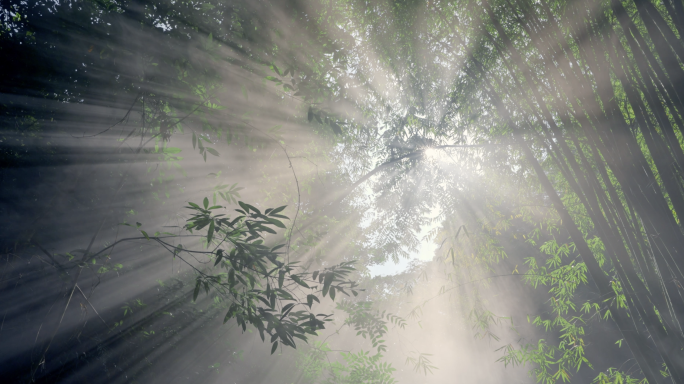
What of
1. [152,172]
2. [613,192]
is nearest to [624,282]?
A: [613,192]

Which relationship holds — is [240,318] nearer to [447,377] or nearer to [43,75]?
[43,75]

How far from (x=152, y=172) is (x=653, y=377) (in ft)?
8.84

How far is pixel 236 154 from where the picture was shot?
2.30 m

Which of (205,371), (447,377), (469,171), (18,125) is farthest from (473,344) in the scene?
(18,125)

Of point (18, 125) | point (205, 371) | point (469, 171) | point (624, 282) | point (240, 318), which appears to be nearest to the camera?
point (240, 318)

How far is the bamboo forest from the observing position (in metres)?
0.99

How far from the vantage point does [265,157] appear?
2.24 meters

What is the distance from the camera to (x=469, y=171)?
119 inches

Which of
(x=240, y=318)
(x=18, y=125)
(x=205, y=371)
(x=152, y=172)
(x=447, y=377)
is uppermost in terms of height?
(x=18, y=125)

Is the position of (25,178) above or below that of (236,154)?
below

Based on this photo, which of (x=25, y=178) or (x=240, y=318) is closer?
(x=240, y=318)

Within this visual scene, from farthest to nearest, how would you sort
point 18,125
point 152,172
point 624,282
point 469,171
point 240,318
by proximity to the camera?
point 469,171, point 152,172, point 18,125, point 624,282, point 240,318

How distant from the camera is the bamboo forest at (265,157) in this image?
0.99 m

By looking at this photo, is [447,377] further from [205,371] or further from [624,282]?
[624,282]
